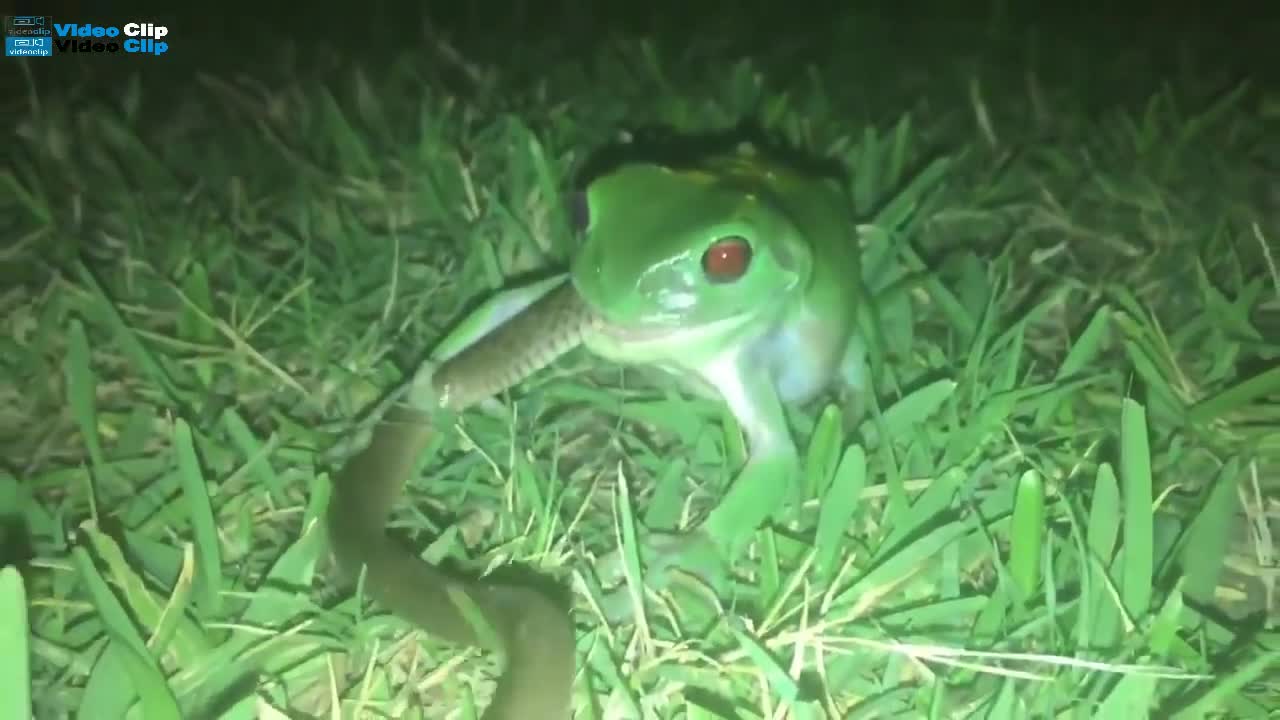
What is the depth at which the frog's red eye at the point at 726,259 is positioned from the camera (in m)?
1.47

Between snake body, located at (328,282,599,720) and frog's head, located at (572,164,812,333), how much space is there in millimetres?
91

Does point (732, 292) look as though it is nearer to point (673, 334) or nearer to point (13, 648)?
point (673, 334)

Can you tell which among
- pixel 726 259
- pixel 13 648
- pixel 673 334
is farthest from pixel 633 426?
pixel 13 648

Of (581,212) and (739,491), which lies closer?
(739,491)

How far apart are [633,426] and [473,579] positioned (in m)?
0.42

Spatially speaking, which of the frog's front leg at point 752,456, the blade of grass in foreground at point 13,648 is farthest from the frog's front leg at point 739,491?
the blade of grass in foreground at point 13,648

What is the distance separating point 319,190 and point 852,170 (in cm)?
106

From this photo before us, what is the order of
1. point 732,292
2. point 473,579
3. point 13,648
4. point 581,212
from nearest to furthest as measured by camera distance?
point 13,648
point 473,579
point 732,292
point 581,212

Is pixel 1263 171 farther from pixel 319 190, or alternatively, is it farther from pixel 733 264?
pixel 319 190

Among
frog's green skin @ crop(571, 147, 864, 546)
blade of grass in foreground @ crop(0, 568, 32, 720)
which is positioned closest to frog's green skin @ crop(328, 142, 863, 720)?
frog's green skin @ crop(571, 147, 864, 546)

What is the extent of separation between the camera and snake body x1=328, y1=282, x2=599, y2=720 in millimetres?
1190

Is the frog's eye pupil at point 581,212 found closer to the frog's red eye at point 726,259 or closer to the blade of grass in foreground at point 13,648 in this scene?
the frog's red eye at point 726,259

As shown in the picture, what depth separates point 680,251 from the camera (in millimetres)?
1449

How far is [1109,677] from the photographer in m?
1.20
